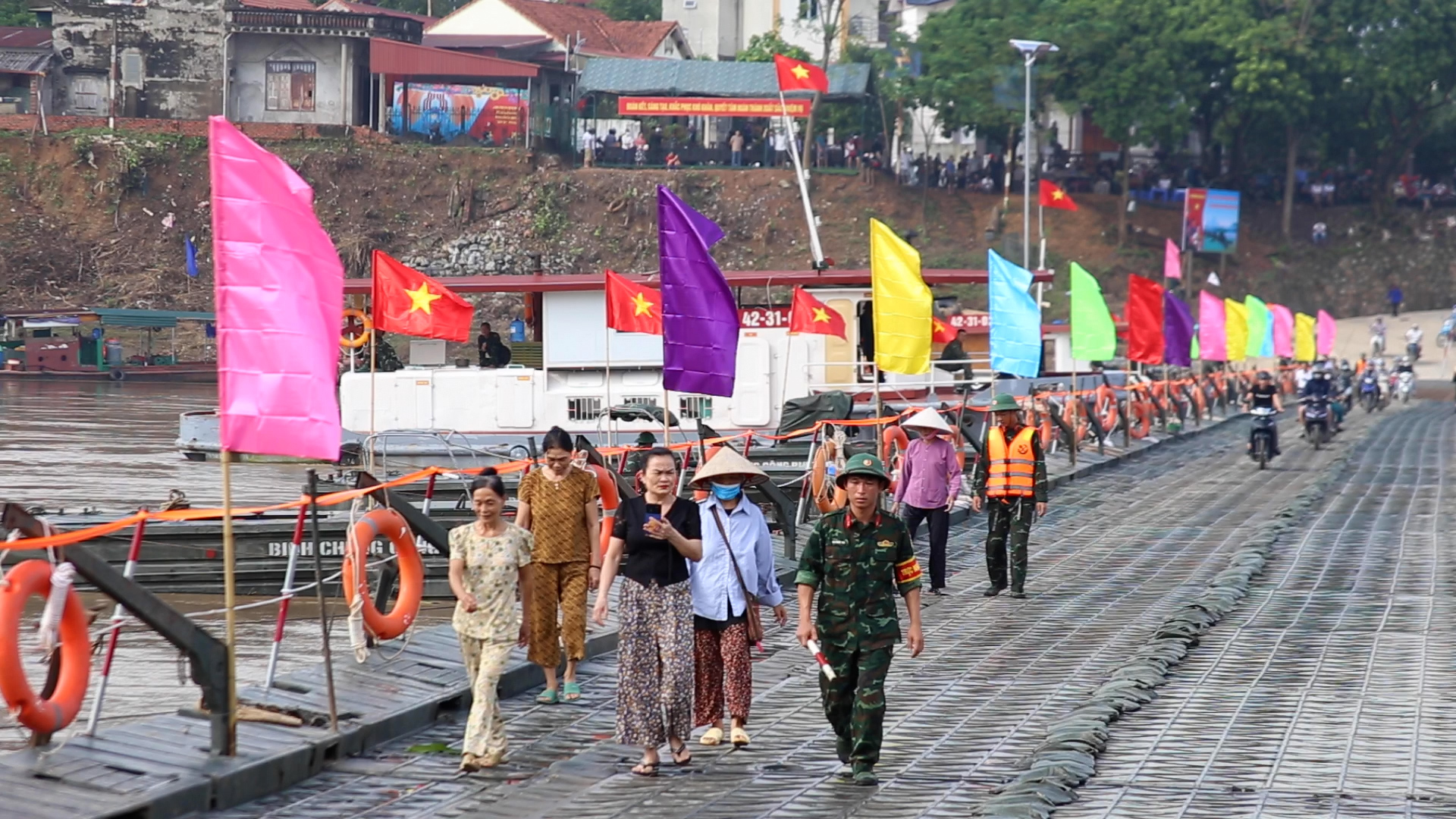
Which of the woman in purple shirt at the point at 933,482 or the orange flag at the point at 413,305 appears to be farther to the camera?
the orange flag at the point at 413,305

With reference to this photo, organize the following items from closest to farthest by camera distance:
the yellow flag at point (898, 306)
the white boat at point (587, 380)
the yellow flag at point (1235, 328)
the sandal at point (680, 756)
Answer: the sandal at point (680, 756), the yellow flag at point (898, 306), the white boat at point (587, 380), the yellow flag at point (1235, 328)

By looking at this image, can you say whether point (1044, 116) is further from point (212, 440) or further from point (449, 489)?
point (449, 489)

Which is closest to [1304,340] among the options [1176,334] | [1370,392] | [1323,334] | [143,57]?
[1370,392]

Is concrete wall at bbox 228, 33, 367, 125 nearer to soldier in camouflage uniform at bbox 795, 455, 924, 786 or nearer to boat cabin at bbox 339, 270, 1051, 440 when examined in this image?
boat cabin at bbox 339, 270, 1051, 440

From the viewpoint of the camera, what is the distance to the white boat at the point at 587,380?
27344 millimetres

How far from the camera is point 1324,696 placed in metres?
11.2

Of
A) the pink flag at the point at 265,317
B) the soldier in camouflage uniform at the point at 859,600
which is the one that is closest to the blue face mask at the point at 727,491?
the soldier in camouflage uniform at the point at 859,600

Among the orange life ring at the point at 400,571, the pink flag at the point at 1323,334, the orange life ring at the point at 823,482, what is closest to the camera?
the orange life ring at the point at 400,571

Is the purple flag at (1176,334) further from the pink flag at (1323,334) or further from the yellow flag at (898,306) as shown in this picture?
the pink flag at (1323,334)

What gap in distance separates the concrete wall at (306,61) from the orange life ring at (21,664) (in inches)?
2368

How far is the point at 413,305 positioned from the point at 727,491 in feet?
34.0

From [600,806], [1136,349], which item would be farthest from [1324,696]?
[1136,349]

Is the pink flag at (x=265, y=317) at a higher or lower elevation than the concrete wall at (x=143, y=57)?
lower

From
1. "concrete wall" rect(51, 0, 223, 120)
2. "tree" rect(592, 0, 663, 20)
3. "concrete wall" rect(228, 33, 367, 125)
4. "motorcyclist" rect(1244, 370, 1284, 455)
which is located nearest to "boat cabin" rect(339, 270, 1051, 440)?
"motorcyclist" rect(1244, 370, 1284, 455)
